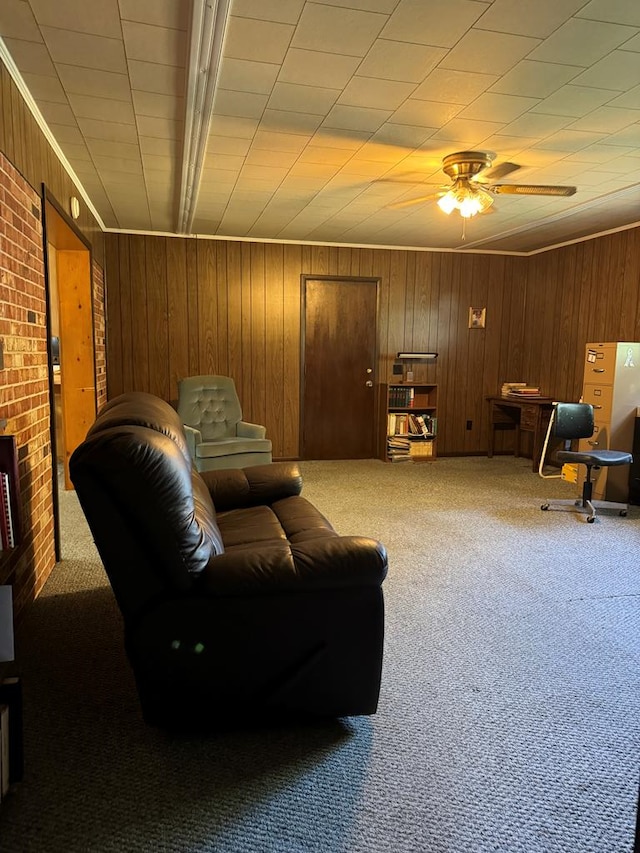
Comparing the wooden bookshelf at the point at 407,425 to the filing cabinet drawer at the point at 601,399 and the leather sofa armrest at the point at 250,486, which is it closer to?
the filing cabinet drawer at the point at 601,399

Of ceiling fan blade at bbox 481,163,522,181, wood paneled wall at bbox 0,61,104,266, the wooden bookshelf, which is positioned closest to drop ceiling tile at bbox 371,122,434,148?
ceiling fan blade at bbox 481,163,522,181

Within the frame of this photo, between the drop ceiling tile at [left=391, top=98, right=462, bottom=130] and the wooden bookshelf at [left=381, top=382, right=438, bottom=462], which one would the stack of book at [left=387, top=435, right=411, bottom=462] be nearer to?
the wooden bookshelf at [left=381, top=382, right=438, bottom=462]

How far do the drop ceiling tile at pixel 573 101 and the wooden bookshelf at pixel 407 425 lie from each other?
3621 millimetres

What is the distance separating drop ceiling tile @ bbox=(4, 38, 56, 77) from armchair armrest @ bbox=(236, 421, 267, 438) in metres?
3.02

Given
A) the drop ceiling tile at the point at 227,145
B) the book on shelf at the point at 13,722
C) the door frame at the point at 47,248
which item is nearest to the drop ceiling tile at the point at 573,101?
the drop ceiling tile at the point at 227,145

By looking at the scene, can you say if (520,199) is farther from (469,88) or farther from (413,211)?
(469,88)

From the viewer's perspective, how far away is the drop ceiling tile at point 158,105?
106 inches

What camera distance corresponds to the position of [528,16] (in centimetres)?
204

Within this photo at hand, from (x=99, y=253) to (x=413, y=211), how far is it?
2.94m

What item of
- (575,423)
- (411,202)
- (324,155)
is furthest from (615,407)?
(324,155)

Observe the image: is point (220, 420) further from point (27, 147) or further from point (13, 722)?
point (13, 722)

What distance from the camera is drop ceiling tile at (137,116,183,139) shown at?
2975mm

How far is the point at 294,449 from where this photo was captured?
20.9 feet

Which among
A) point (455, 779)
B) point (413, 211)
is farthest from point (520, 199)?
point (455, 779)
